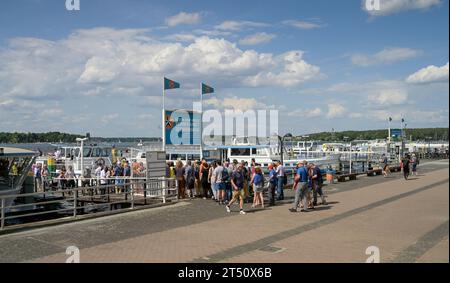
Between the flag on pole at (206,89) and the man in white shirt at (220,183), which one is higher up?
the flag on pole at (206,89)

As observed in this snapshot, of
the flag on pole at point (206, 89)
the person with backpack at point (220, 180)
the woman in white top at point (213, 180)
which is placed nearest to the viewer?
the person with backpack at point (220, 180)

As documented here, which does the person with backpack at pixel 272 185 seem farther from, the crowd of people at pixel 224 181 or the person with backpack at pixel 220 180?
the person with backpack at pixel 220 180

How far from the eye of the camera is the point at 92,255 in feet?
28.0

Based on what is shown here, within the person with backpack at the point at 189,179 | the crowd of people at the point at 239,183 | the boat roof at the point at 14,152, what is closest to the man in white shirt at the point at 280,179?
the crowd of people at the point at 239,183

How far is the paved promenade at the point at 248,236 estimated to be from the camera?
8.39 metres

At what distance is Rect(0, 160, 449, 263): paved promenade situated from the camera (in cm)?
839

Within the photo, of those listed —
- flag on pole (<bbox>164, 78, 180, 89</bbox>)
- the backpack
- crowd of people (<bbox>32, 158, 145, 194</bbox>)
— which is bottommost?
crowd of people (<bbox>32, 158, 145, 194</bbox>)

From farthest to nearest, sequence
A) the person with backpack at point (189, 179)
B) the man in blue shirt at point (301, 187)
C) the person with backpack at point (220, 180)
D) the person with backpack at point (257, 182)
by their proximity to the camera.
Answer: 1. the person with backpack at point (189, 179)
2. the person with backpack at point (220, 180)
3. the person with backpack at point (257, 182)
4. the man in blue shirt at point (301, 187)

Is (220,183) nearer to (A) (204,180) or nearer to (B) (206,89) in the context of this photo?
(A) (204,180)

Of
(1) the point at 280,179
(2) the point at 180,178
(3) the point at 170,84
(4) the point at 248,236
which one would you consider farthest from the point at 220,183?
(3) the point at 170,84

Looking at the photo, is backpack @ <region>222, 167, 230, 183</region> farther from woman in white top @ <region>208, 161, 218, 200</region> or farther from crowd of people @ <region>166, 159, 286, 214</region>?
woman in white top @ <region>208, 161, 218, 200</region>

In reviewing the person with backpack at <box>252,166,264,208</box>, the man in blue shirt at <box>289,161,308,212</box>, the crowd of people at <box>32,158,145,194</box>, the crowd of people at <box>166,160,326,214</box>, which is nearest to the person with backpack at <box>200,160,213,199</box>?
the crowd of people at <box>166,160,326,214</box>
